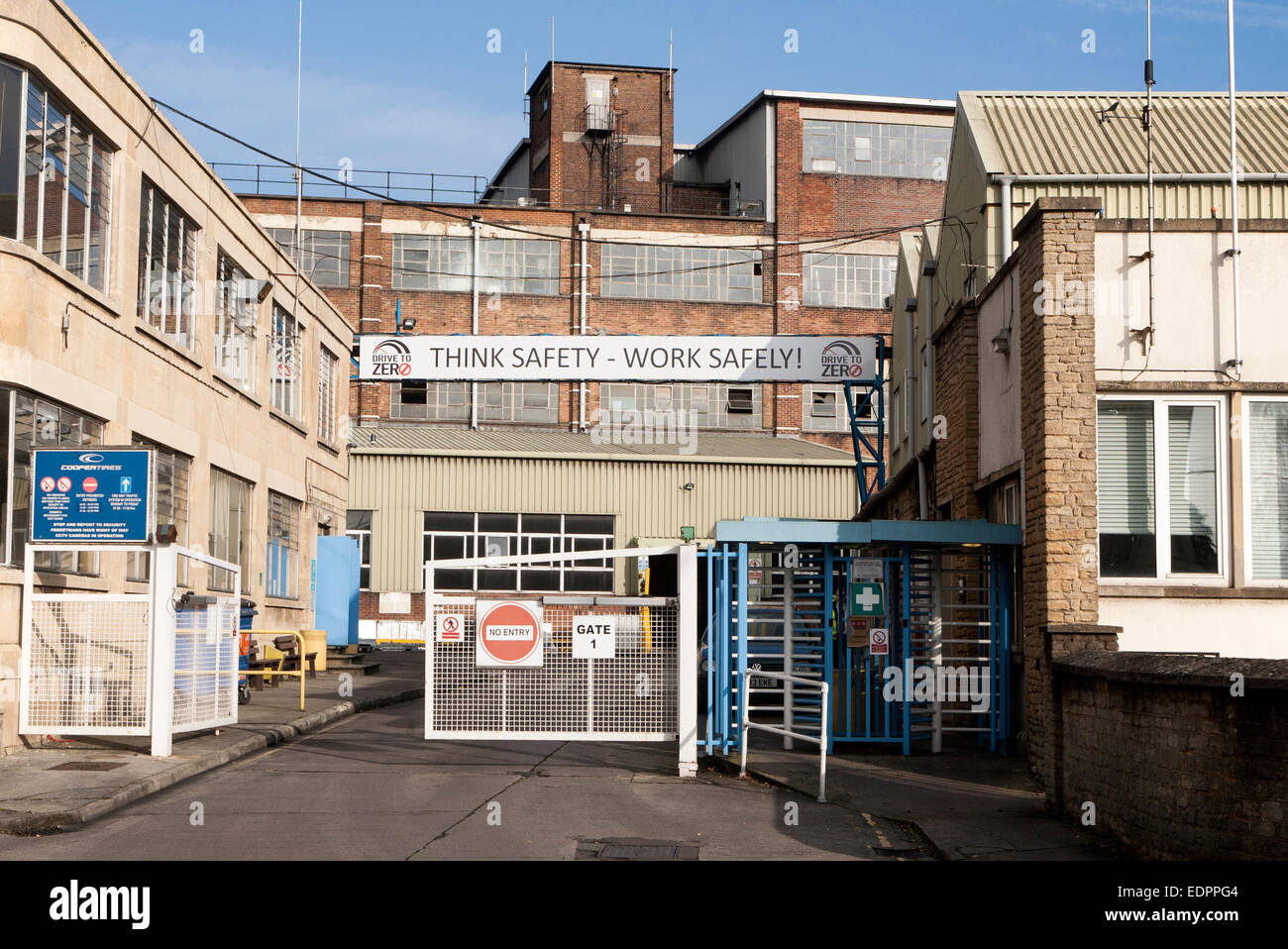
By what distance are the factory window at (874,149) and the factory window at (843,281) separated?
364 cm

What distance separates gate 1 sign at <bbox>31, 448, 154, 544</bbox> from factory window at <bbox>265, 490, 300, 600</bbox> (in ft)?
40.7

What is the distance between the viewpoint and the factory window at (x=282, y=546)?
28.8m

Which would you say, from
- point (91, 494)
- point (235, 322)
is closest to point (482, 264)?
point (235, 322)

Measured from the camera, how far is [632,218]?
180ft

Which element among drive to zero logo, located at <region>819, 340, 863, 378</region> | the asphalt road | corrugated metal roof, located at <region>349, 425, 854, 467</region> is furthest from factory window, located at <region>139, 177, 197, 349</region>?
corrugated metal roof, located at <region>349, 425, 854, 467</region>

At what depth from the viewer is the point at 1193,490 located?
14.4 metres

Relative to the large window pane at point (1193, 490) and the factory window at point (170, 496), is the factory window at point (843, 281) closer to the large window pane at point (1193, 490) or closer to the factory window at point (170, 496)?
the factory window at point (170, 496)

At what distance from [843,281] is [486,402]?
14.6 metres

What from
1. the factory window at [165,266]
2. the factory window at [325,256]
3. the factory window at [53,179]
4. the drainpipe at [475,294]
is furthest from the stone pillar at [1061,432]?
the factory window at [325,256]

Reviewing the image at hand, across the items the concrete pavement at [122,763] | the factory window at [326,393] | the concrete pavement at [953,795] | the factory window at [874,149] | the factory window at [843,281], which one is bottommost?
the concrete pavement at [953,795]
